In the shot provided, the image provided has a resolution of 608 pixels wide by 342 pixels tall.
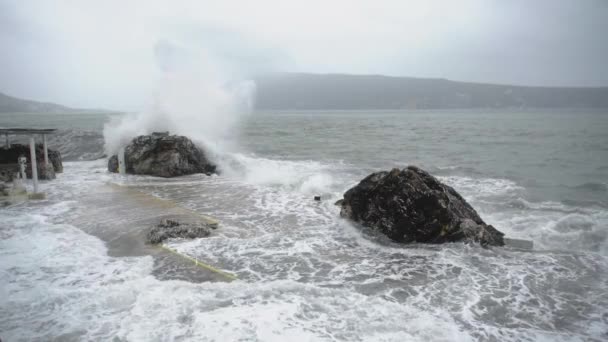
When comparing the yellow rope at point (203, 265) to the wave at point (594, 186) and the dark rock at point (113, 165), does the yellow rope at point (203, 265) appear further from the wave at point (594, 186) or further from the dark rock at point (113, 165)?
the wave at point (594, 186)

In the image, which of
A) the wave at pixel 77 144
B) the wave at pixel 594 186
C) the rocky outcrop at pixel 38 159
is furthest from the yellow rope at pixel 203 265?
the wave at pixel 77 144

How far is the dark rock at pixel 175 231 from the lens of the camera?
9.15 meters

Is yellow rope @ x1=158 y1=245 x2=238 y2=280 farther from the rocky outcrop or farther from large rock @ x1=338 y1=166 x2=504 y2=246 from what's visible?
the rocky outcrop

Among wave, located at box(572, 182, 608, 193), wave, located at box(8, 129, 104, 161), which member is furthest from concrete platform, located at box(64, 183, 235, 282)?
wave, located at box(572, 182, 608, 193)

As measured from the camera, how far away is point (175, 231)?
9492mm

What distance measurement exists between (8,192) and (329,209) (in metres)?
11.0

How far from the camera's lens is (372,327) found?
558 cm

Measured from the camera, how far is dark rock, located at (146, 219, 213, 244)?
30.0 feet

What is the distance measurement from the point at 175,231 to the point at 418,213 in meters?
5.89

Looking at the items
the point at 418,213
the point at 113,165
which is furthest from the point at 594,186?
the point at 113,165

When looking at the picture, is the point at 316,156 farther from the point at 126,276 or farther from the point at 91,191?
the point at 126,276

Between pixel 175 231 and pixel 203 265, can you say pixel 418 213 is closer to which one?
pixel 203 265

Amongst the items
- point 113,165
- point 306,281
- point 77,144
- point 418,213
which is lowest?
point 306,281

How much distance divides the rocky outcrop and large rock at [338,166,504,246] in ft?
46.8
